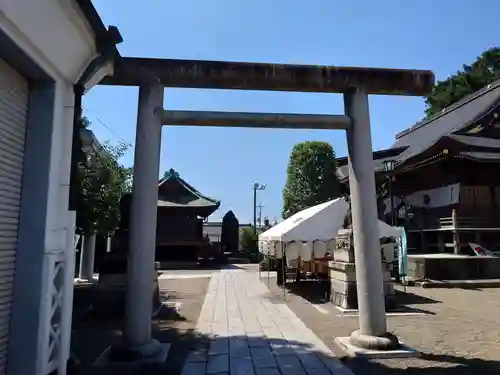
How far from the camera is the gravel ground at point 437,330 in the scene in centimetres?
508

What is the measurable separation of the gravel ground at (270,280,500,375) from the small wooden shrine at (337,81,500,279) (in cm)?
444

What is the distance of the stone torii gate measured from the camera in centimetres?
532

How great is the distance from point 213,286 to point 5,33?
522 inches

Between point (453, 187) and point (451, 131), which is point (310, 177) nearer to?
point (451, 131)

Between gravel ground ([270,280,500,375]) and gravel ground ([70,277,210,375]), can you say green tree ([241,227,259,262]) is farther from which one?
gravel ground ([70,277,210,375])

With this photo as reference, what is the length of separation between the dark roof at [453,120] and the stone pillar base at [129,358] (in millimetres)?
17807

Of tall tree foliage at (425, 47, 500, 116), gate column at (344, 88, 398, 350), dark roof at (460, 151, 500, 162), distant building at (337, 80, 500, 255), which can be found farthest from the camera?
tall tree foliage at (425, 47, 500, 116)

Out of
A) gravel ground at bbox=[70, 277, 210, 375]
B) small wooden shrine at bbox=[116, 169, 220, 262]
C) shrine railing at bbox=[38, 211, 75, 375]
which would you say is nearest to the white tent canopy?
gravel ground at bbox=[70, 277, 210, 375]

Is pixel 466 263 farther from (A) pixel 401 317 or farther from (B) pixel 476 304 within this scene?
(A) pixel 401 317

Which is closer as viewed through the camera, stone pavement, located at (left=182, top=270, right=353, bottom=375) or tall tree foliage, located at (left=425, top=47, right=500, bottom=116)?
stone pavement, located at (left=182, top=270, right=353, bottom=375)

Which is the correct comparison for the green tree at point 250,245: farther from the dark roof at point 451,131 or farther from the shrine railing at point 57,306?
the shrine railing at point 57,306

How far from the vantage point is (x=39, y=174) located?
156 inches

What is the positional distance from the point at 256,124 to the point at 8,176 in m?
3.38

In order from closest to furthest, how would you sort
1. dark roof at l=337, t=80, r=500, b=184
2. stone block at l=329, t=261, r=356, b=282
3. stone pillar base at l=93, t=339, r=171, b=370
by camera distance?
stone pillar base at l=93, t=339, r=171, b=370 → stone block at l=329, t=261, r=356, b=282 → dark roof at l=337, t=80, r=500, b=184
